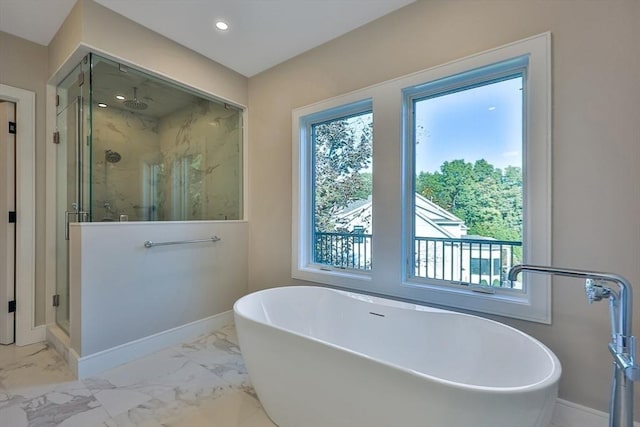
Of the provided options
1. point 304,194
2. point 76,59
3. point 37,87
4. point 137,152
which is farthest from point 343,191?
point 37,87

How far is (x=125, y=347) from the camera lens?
2217 millimetres

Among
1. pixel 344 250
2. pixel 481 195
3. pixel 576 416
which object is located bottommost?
pixel 576 416

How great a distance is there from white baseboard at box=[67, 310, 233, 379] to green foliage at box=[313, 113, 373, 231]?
140cm

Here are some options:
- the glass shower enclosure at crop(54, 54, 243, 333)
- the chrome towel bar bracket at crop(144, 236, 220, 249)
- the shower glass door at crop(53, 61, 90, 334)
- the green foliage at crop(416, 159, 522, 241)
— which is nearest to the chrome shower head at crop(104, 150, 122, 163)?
the glass shower enclosure at crop(54, 54, 243, 333)

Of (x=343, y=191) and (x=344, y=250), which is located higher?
(x=343, y=191)

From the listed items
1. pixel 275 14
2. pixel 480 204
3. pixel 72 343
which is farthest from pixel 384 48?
pixel 72 343

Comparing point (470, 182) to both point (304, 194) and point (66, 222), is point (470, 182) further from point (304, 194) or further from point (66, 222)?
point (66, 222)

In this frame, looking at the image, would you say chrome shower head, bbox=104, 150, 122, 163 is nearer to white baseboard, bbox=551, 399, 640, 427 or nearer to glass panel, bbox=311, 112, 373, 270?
glass panel, bbox=311, 112, 373, 270

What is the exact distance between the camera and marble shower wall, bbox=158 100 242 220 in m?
2.80

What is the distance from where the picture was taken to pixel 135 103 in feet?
8.43

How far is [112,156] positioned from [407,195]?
2.50m

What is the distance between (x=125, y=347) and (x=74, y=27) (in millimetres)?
2375

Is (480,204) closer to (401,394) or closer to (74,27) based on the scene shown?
(401,394)

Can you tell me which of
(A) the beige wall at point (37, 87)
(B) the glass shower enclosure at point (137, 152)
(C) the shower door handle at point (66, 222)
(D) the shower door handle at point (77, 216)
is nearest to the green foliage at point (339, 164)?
(B) the glass shower enclosure at point (137, 152)
